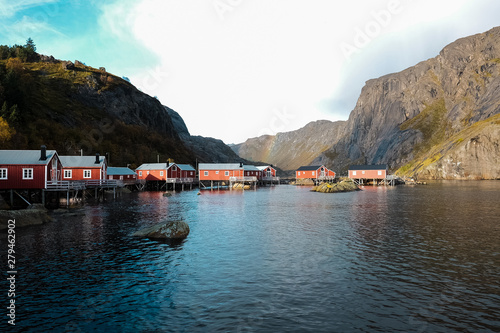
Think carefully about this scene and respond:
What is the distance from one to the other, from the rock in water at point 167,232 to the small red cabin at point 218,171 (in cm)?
7210

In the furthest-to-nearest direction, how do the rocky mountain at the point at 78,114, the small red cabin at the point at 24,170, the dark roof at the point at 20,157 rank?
1. the rocky mountain at the point at 78,114
2. the dark roof at the point at 20,157
3. the small red cabin at the point at 24,170

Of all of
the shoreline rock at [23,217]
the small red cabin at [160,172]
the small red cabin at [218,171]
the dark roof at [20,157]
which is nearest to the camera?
the shoreline rock at [23,217]

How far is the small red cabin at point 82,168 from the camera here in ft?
205

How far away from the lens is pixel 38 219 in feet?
104

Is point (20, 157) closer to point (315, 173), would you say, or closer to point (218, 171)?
point (218, 171)

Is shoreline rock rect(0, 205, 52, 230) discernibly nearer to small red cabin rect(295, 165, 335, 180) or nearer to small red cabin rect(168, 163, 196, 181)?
small red cabin rect(168, 163, 196, 181)

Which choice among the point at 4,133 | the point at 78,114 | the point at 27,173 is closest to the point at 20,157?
the point at 27,173

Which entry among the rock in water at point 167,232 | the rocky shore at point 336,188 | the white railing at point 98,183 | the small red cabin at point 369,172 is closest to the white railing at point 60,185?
the white railing at point 98,183

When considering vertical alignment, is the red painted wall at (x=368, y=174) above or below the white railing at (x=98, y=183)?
above

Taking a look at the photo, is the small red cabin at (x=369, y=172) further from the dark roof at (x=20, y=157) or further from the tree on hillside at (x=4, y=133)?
the tree on hillside at (x=4, y=133)

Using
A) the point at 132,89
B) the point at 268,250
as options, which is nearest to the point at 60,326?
the point at 268,250

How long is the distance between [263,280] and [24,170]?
40224 mm

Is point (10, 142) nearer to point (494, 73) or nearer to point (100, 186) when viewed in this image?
point (100, 186)

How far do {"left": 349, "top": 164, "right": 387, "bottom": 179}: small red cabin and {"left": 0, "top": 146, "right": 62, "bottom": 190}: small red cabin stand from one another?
103 m
